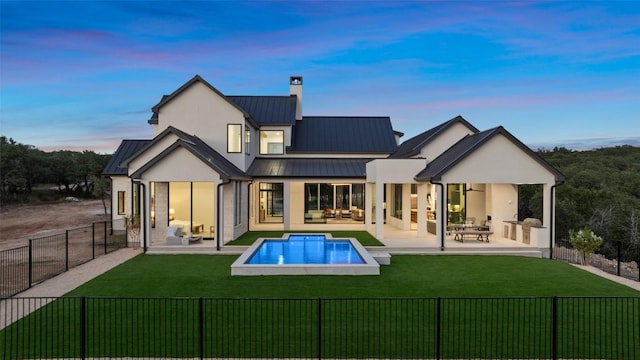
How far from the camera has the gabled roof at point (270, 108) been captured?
27.6m

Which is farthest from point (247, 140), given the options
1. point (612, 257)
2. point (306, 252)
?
point (612, 257)

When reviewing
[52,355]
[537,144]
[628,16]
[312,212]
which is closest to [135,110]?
[312,212]

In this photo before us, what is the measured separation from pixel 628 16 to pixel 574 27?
3661mm

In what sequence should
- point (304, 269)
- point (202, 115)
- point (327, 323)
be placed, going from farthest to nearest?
point (202, 115) < point (304, 269) < point (327, 323)

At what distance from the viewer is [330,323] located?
351 inches

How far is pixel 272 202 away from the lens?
2683cm

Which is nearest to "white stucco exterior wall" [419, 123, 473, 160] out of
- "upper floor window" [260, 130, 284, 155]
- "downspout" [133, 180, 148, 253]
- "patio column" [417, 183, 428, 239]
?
"patio column" [417, 183, 428, 239]

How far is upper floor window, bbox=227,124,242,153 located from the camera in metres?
23.0

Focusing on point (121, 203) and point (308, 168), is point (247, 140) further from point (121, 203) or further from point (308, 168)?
point (121, 203)

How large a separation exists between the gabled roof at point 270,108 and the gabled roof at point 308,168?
2.74 m

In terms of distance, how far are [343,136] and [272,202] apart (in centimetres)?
778

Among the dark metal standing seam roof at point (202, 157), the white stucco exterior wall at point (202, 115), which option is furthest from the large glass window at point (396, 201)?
the white stucco exterior wall at point (202, 115)

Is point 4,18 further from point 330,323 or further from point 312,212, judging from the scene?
point 330,323

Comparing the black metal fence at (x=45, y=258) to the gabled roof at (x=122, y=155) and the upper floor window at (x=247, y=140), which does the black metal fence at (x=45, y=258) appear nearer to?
the gabled roof at (x=122, y=155)
